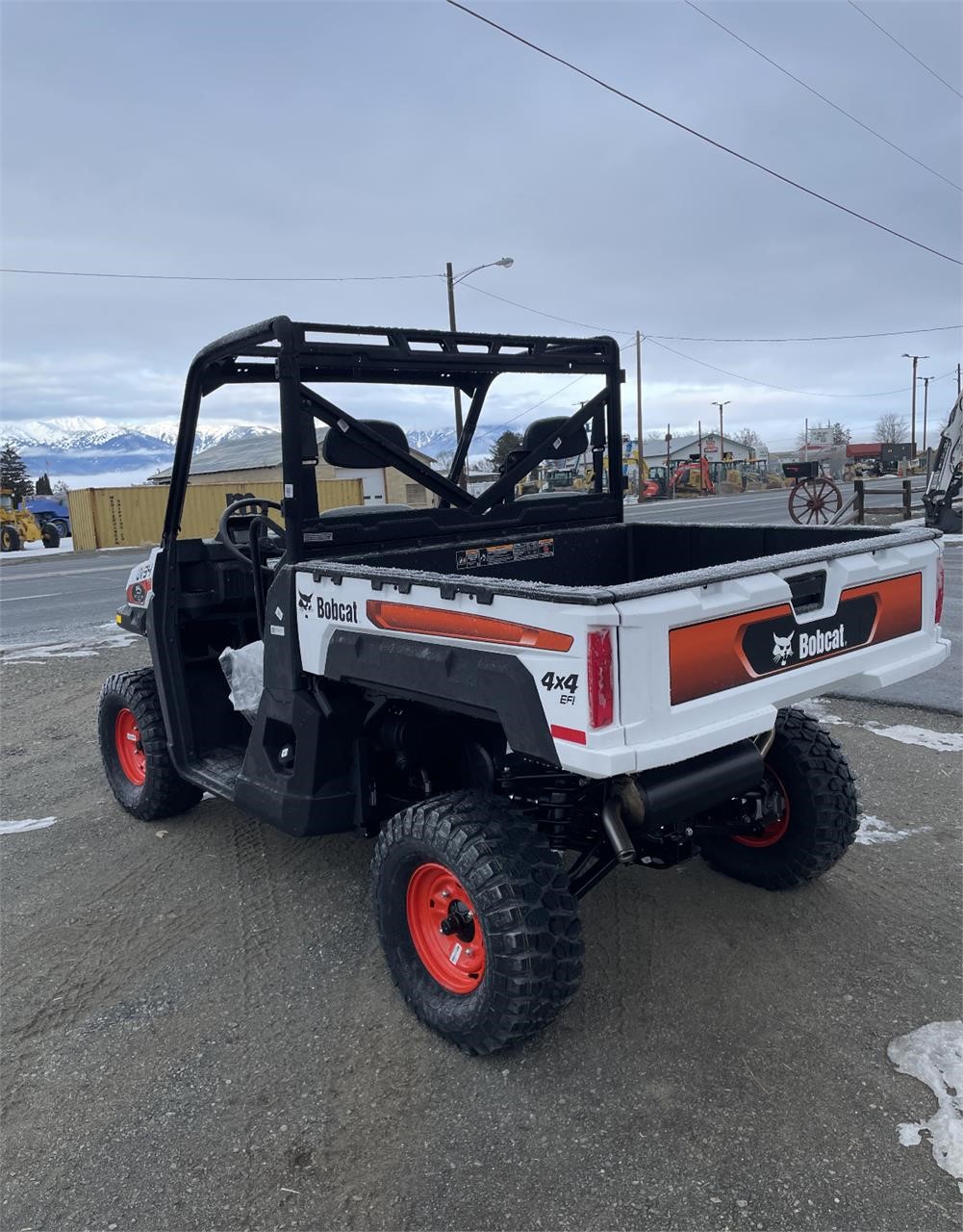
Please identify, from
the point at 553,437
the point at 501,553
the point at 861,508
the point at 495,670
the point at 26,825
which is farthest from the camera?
the point at 861,508

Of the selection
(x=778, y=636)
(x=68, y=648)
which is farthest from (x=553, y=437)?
(x=68, y=648)

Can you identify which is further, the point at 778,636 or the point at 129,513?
the point at 129,513

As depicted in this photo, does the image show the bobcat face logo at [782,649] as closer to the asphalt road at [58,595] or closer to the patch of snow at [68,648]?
the patch of snow at [68,648]

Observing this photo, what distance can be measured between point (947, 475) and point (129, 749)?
15526mm

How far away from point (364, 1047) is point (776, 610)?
1.88 metres

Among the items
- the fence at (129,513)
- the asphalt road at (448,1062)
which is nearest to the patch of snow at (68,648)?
the asphalt road at (448,1062)

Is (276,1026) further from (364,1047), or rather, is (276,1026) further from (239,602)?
(239,602)

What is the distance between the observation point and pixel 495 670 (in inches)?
103

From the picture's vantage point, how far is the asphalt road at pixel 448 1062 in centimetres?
239

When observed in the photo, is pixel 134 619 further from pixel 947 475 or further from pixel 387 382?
pixel 947 475

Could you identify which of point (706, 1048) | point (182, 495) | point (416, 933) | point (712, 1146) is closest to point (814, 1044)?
point (706, 1048)

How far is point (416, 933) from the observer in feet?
10.5

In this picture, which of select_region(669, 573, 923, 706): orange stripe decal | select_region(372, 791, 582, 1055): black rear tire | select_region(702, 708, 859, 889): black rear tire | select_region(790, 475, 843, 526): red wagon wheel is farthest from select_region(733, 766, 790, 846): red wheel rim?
select_region(790, 475, 843, 526): red wagon wheel

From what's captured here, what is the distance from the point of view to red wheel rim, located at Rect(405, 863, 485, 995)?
304 cm
